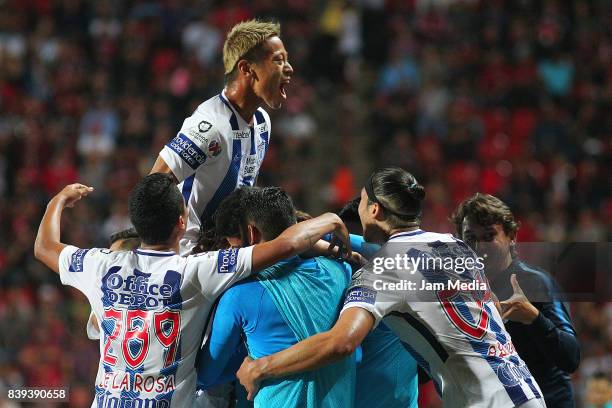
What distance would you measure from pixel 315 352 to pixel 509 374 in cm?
85

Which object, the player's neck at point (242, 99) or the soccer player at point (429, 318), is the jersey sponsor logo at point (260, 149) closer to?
the player's neck at point (242, 99)

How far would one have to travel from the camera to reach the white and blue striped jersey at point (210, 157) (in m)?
4.84

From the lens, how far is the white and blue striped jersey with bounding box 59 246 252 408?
155 inches

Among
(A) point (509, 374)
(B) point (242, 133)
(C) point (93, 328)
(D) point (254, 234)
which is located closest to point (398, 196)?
(D) point (254, 234)

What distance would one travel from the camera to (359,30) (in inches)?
570

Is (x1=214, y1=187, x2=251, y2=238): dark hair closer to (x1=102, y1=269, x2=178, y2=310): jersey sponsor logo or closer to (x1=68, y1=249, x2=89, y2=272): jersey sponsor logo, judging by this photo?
(x1=102, y1=269, x2=178, y2=310): jersey sponsor logo

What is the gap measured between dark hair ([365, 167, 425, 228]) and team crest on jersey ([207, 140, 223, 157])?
3.60ft

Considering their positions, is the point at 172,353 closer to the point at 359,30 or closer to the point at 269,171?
the point at 269,171

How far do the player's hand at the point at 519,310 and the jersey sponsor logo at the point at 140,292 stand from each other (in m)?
1.54

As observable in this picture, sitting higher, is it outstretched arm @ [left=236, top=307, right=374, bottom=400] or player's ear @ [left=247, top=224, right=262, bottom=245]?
player's ear @ [left=247, top=224, right=262, bottom=245]

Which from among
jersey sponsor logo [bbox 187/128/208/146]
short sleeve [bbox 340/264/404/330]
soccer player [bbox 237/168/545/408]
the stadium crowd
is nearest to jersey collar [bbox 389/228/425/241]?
soccer player [bbox 237/168/545/408]

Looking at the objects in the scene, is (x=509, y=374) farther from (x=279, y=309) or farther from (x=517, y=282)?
(x=279, y=309)

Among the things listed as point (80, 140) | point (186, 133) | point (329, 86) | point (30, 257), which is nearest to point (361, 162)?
point (329, 86)

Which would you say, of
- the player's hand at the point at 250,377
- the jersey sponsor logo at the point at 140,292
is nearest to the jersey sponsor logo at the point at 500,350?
the player's hand at the point at 250,377
